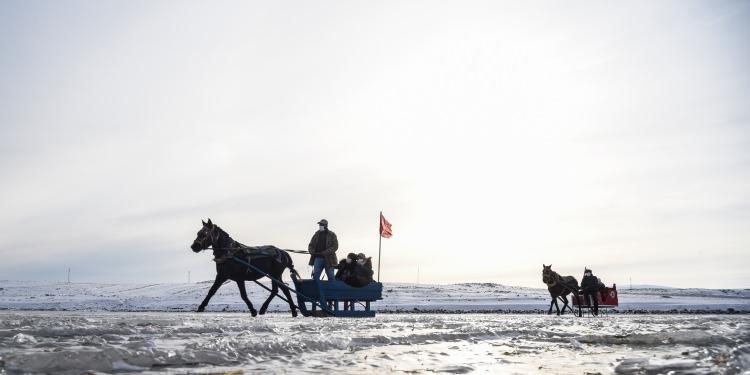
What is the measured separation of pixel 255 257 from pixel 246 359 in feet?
42.1

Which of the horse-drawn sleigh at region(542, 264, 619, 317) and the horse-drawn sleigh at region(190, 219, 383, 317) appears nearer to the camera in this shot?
the horse-drawn sleigh at region(190, 219, 383, 317)

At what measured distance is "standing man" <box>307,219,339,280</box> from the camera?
16656mm

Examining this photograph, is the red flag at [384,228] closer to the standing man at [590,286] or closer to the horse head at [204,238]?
the horse head at [204,238]

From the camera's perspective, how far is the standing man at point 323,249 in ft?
54.6

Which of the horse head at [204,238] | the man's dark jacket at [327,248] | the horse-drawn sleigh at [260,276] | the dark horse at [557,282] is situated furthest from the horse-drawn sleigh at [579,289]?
the horse head at [204,238]

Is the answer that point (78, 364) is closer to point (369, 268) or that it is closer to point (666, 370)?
point (666, 370)

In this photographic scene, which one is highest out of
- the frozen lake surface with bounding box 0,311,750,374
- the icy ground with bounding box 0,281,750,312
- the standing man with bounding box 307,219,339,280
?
the standing man with bounding box 307,219,339,280

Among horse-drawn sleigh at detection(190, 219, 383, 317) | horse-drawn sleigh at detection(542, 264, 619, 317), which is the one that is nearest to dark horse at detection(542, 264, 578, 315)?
horse-drawn sleigh at detection(542, 264, 619, 317)

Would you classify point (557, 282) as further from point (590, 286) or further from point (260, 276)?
point (260, 276)

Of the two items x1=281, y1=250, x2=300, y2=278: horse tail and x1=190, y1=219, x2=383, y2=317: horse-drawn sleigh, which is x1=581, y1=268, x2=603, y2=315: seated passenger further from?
x1=281, y1=250, x2=300, y2=278: horse tail

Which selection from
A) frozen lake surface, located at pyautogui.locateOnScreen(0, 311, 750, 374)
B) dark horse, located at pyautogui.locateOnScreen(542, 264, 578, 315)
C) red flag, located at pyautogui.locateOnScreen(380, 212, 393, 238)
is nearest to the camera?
frozen lake surface, located at pyautogui.locateOnScreen(0, 311, 750, 374)

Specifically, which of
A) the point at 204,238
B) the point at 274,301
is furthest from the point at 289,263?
the point at 274,301

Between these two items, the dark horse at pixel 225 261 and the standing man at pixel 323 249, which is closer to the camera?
the dark horse at pixel 225 261

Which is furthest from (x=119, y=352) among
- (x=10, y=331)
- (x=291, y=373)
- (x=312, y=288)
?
(x=312, y=288)
